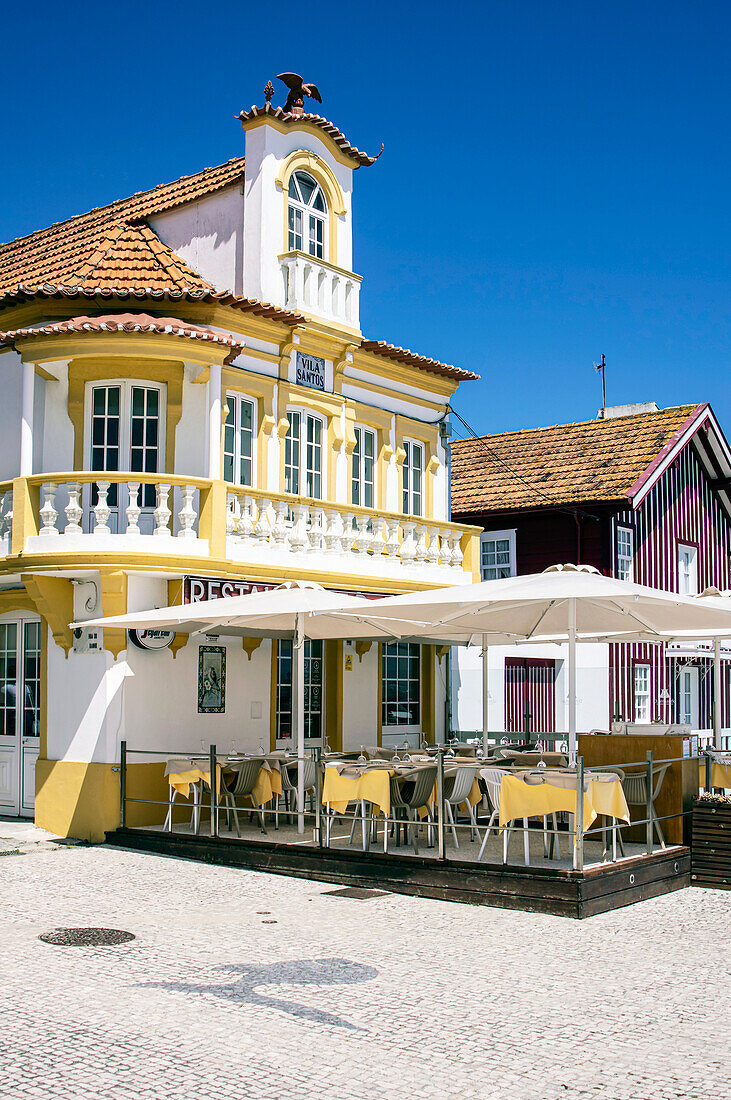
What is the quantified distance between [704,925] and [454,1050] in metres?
4.39

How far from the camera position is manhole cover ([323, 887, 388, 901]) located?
11617 mm

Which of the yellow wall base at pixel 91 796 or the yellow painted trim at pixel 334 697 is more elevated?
the yellow painted trim at pixel 334 697

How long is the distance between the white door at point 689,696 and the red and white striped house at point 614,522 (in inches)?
1.2

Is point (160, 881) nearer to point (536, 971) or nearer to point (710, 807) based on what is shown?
point (536, 971)

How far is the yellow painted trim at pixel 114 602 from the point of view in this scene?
14.8 meters

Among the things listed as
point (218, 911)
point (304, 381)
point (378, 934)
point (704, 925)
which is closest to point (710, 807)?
point (704, 925)

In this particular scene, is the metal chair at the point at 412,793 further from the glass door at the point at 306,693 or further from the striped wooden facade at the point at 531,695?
the striped wooden facade at the point at 531,695

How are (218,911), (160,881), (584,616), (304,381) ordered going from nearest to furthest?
(218,911) → (160,881) → (584,616) → (304,381)

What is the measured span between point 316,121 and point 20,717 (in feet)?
33.3

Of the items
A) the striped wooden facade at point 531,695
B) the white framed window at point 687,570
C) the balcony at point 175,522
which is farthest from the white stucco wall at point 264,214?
the white framed window at point 687,570

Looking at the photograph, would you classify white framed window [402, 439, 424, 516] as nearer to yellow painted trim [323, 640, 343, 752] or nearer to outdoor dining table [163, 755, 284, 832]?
yellow painted trim [323, 640, 343, 752]

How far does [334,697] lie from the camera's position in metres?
18.8

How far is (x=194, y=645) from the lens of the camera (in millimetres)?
16078

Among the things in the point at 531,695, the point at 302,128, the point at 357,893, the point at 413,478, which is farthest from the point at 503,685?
the point at 357,893
